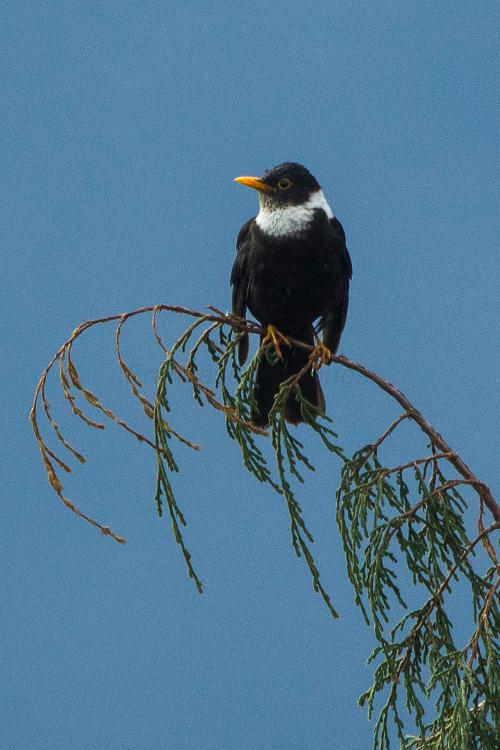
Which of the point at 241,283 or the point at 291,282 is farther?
the point at 241,283

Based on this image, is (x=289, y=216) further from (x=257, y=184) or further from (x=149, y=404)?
(x=149, y=404)

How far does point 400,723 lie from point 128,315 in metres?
1.48

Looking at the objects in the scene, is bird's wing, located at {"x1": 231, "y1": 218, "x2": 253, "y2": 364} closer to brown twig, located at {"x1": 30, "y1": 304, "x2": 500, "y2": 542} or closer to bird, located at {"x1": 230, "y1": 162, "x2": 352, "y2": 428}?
bird, located at {"x1": 230, "y1": 162, "x2": 352, "y2": 428}

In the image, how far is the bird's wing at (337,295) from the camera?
4.49m

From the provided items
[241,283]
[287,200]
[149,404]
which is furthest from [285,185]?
[149,404]

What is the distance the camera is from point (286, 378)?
4395mm

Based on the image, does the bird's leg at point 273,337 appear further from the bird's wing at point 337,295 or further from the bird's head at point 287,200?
the bird's head at point 287,200

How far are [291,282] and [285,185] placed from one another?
2.03 feet

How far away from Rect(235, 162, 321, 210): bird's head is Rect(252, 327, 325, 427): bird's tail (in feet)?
2.04

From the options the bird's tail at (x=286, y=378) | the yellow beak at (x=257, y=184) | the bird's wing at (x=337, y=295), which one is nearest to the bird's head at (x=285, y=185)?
the yellow beak at (x=257, y=184)

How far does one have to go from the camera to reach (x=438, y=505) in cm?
318

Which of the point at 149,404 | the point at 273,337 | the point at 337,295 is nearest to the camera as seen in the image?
the point at 149,404

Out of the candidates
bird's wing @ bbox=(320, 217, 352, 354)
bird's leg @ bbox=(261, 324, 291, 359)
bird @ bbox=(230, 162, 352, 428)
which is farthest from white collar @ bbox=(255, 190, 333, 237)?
bird's leg @ bbox=(261, 324, 291, 359)

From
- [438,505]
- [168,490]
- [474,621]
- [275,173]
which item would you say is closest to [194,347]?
[168,490]
